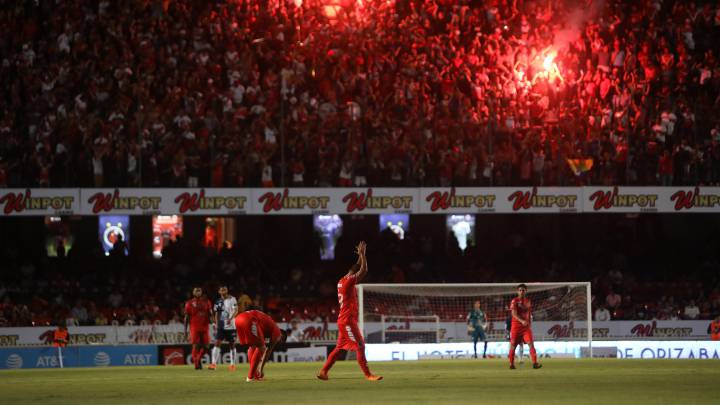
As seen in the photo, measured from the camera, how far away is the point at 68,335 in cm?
3005

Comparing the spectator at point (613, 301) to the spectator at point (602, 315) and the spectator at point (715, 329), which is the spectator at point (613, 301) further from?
the spectator at point (715, 329)

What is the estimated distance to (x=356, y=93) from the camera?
112 feet

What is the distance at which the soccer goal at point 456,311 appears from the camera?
30.8 metres

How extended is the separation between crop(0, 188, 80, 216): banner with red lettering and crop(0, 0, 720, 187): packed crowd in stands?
0.31m

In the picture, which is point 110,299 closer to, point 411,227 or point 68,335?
point 68,335

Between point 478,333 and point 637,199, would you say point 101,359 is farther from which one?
point 637,199

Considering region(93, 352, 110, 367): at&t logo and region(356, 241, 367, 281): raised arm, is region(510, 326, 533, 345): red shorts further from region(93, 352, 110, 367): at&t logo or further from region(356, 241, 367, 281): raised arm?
region(93, 352, 110, 367): at&t logo

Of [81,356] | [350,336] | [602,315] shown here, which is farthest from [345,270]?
[350,336]

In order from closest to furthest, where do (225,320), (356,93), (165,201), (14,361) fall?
(225,320) < (14,361) < (165,201) < (356,93)

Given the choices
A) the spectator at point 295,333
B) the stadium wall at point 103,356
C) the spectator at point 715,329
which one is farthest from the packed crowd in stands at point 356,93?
the stadium wall at point 103,356

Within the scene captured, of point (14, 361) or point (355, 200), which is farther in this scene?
point (355, 200)

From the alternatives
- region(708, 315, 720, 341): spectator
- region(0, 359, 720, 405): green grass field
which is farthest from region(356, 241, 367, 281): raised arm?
region(708, 315, 720, 341): spectator

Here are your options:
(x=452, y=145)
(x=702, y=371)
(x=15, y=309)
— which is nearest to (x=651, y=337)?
(x=452, y=145)

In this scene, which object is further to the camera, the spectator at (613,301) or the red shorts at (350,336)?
the spectator at (613,301)
